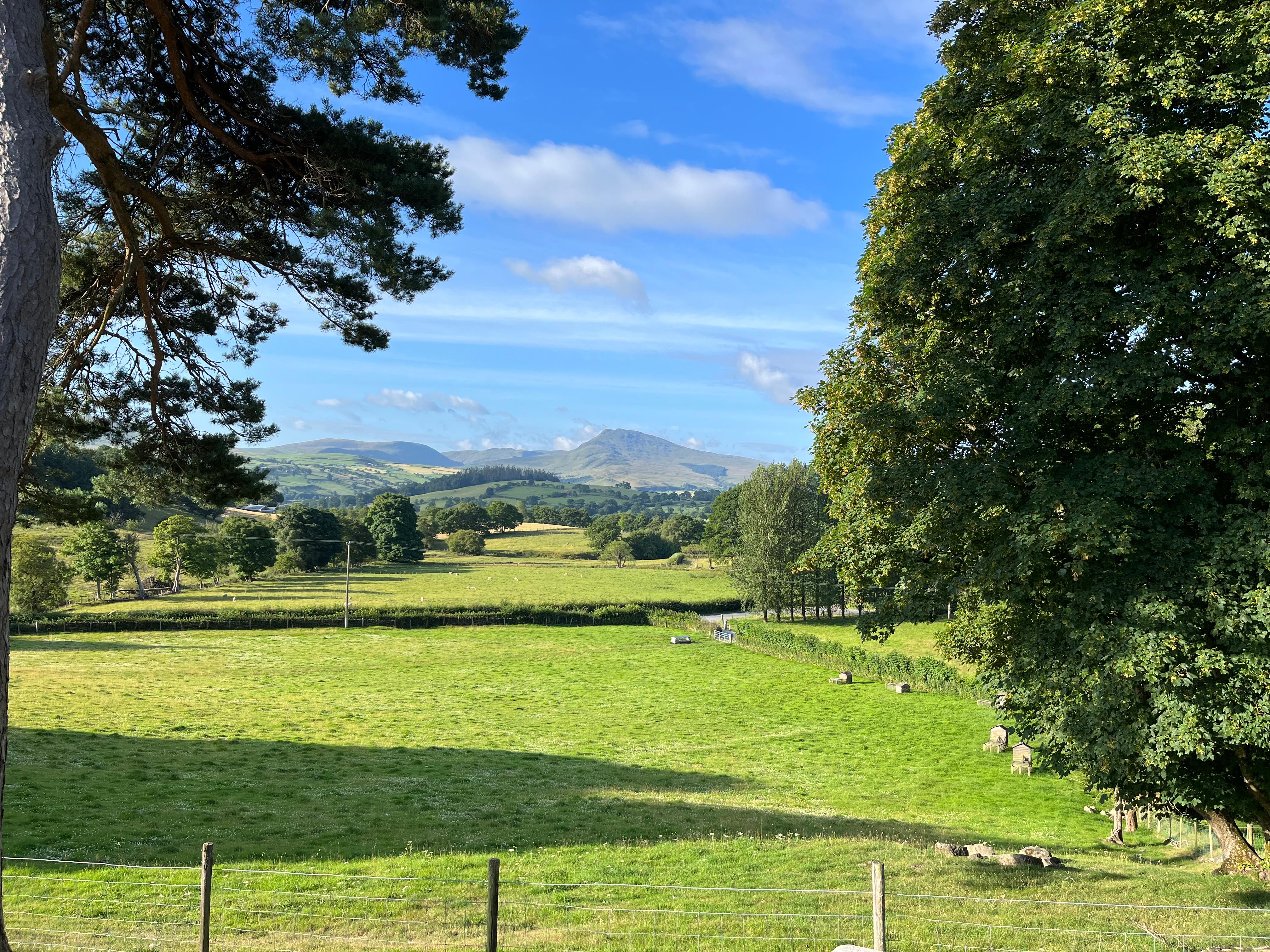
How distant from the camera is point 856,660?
5294 cm

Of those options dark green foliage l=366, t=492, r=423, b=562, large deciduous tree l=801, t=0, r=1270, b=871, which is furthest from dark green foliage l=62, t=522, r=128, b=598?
large deciduous tree l=801, t=0, r=1270, b=871

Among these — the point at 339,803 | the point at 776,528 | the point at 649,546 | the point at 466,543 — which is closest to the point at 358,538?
the point at 466,543

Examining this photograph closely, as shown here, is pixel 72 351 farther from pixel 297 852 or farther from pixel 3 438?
pixel 297 852

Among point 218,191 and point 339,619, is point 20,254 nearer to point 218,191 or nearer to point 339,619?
point 218,191

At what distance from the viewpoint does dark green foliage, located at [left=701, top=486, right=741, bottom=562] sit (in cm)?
9481

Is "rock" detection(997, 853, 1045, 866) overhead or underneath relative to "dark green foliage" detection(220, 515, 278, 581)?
underneath

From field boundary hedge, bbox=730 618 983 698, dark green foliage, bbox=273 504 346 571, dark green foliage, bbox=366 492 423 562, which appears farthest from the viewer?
dark green foliage, bbox=366 492 423 562

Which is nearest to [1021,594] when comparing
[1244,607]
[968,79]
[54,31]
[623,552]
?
[1244,607]

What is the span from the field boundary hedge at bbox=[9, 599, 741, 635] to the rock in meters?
60.3

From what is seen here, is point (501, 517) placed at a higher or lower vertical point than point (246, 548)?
higher

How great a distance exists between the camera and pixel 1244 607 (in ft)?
36.1

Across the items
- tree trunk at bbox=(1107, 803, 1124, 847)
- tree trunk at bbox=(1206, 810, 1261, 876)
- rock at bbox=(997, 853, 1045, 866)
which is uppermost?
tree trunk at bbox=(1206, 810, 1261, 876)

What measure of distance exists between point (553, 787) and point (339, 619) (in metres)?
51.7

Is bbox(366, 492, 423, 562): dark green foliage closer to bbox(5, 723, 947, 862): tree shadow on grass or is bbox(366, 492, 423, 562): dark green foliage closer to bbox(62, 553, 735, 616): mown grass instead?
bbox(62, 553, 735, 616): mown grass
